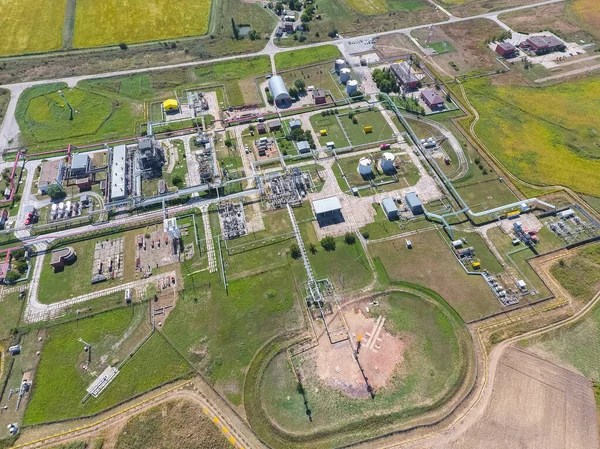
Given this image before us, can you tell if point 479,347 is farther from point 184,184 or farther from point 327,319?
point 184,184

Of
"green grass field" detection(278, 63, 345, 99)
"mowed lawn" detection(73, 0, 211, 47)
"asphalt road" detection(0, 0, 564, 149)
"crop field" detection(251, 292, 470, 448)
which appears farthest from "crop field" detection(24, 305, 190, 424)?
"mowed lawn" detection(73, 0, 211, 47)

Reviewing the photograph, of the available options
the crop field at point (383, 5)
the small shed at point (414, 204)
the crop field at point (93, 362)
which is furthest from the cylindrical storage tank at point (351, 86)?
the crop field at point (93, 362)

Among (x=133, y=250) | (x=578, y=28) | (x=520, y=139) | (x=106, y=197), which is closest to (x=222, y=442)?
(x=133, y=250)

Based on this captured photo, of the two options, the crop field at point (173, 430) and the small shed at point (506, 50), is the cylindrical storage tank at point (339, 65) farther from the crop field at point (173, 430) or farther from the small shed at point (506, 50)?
the crop field at point (173, 430)

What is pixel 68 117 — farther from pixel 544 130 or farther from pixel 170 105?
pixel 544 130

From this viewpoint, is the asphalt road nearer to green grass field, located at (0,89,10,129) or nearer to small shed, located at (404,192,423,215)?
green grass field, located at (0,89,10,129)
